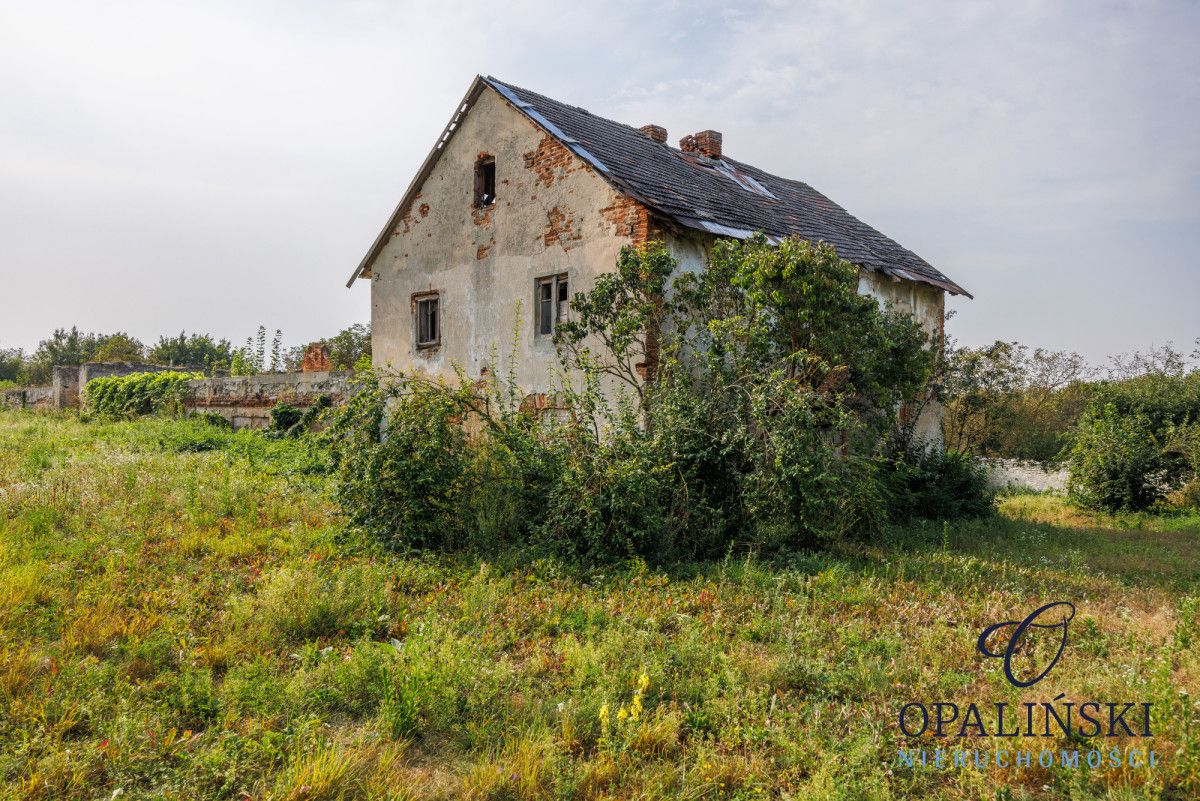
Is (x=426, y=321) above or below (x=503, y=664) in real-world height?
above

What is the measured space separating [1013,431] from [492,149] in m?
14.1

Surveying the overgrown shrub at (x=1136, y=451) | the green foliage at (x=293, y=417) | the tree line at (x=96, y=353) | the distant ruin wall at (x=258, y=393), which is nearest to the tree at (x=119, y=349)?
the tree line at (x=96, y=353)

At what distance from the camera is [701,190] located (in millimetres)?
12367

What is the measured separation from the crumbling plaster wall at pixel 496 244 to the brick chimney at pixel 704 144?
5.50 meters

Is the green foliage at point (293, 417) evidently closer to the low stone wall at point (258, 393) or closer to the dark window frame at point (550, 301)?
the low stone wall at point (258, 393)

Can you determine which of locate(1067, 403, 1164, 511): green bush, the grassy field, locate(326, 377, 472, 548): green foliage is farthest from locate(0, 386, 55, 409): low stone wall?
locate(1067, 403, 1164, 511): green bush

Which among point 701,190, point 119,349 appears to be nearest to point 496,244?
point 701,190

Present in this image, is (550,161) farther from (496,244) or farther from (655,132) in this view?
(655,132)

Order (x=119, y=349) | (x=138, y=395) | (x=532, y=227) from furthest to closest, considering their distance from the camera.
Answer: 1. (x=119, y=349)
2. (x=138, y=395)
3. (x=532, y=227)

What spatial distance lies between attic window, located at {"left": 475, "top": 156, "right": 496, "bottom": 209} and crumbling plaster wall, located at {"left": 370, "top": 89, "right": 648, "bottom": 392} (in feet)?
0.38

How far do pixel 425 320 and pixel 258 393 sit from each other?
15.4 feet

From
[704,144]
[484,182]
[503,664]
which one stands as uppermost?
[704,144]

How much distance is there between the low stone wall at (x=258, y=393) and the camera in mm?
14078

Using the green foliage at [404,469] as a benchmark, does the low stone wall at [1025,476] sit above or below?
below
